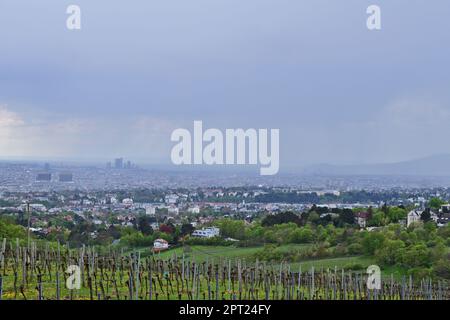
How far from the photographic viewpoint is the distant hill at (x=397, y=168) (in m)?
9.41

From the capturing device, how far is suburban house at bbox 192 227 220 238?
48.8 feet

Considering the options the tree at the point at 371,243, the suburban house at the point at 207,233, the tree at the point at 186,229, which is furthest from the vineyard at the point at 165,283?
the tree at the point at 371,243

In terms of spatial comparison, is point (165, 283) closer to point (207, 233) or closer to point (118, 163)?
point (207, 233)

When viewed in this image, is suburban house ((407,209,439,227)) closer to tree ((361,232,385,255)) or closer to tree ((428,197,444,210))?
tree ((428,197,444,210))

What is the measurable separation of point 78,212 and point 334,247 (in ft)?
23.2

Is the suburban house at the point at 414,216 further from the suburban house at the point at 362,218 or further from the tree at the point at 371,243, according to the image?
the tree at the point at 371,243

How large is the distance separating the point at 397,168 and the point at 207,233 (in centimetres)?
565

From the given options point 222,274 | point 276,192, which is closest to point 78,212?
point 222,274

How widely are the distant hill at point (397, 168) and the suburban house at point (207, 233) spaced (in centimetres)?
521

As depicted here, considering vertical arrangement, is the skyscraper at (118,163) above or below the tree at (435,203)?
above

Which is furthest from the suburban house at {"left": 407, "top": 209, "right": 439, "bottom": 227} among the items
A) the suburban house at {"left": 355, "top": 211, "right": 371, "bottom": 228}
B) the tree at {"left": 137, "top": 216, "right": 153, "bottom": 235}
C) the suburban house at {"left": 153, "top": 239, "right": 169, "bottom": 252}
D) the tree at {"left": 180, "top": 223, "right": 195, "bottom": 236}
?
the tree at {"left": 137, "top": 216, "right": 153, "bottom": 235}

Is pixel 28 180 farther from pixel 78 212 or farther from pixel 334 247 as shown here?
pixel 334 247

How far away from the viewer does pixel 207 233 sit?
590 inches
